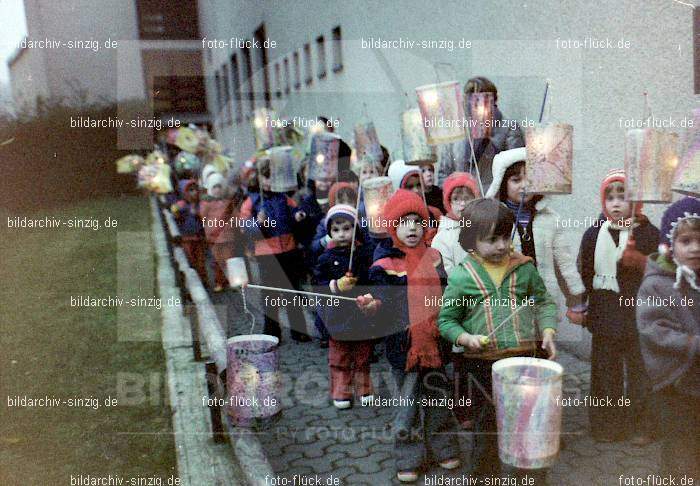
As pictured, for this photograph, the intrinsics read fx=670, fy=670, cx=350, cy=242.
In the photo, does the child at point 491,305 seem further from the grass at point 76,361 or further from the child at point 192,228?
the child at point 192,228

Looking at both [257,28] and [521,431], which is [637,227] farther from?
[257,28]

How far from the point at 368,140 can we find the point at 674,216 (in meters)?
2.14

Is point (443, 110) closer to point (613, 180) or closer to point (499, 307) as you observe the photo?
point (613, 180)

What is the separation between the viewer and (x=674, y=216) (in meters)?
2.47

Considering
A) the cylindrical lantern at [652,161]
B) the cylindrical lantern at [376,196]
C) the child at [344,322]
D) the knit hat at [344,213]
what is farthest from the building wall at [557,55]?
the child at [344,322]

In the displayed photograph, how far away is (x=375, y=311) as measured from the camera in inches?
130

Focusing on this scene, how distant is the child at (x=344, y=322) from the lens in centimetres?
361

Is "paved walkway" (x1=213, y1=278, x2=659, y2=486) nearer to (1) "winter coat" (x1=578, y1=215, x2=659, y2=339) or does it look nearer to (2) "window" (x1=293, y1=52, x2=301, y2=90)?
(1) "winter coat" (x1=578, y1=215, x2=659, y2=339)

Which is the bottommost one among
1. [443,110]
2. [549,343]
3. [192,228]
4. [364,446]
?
[364,446]

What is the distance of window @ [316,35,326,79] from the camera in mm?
4501

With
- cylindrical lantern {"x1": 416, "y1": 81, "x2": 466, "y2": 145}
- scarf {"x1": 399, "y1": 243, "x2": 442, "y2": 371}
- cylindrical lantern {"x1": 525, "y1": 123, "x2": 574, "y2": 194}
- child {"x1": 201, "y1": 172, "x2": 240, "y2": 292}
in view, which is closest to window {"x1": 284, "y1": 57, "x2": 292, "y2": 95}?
child {"x1": 201, "y1": 172, "x2": 240, "y2": 292}

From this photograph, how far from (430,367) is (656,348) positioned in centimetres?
93

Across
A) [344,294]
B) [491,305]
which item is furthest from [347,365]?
[491,305]

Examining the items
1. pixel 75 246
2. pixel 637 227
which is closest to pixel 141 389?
pixel 75 246
